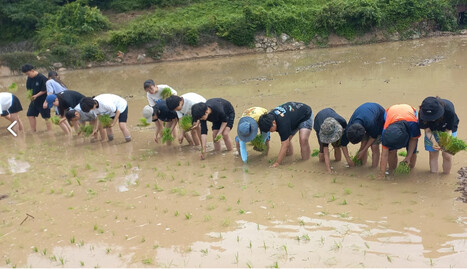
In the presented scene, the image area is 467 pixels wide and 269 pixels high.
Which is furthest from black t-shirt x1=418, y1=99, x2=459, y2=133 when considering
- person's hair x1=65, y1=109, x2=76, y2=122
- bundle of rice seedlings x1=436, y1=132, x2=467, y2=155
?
person's hair x1=65, y1=109, x2=76, y2=122

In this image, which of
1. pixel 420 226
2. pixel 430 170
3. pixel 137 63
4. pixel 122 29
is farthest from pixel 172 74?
pixel 420 226

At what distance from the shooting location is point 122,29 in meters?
24.2

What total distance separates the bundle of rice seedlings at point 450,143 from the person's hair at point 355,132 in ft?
3.31

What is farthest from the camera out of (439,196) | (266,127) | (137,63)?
(137,63)

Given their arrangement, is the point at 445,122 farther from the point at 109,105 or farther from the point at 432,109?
the point at 109,105

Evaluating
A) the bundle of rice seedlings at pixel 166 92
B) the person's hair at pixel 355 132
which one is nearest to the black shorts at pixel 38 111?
the bundle of rice seedlings at pixel 166 92

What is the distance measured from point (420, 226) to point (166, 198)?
10.6 ft

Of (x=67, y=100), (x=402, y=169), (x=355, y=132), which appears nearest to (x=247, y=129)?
(x=355, y=132)

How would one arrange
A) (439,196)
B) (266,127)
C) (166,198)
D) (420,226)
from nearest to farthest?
(420,226)
(439,196)
(166,198)
(266,127)

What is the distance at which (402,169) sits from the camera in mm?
5859

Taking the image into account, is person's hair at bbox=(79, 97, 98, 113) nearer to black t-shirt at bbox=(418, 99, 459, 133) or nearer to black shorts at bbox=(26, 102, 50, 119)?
black shorts at bbox=(26, 102, 50, 119)

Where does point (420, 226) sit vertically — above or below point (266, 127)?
below

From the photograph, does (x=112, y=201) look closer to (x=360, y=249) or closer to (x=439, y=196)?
(x=360, y=249)

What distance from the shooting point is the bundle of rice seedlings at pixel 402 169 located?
5.84 m
